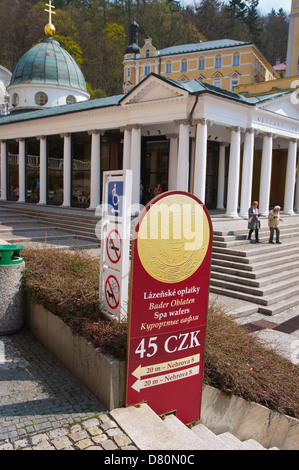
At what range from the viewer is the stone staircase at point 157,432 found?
346 centimetres

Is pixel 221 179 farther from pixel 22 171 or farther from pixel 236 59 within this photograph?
pixel 236 59

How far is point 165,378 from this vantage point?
168 inches

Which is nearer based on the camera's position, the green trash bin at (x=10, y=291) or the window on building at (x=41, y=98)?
the green trash bin at (x=10, y=291)

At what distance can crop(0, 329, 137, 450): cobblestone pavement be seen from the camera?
11.7 feet

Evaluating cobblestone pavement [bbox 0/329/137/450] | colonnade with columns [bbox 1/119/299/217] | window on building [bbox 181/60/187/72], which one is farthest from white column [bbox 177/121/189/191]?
window on building [bbox 181/60/187/72]

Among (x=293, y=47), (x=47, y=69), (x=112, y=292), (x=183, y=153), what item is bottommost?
(x=112, y=292)

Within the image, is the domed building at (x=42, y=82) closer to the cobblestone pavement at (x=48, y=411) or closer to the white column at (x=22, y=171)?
the white column at (x=22, y=171)

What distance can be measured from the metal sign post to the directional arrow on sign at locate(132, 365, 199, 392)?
36.1 inches

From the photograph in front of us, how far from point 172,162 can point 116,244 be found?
18718 mm

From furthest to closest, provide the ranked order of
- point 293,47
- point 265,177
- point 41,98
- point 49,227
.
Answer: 1. point 293,47
2. point 41,98
3. point 265,177
4. point 49,227

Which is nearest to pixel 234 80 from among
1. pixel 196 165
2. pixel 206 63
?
pixel 206 63

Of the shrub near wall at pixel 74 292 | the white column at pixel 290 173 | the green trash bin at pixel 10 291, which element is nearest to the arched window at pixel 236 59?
the white column at pixel 290 173
